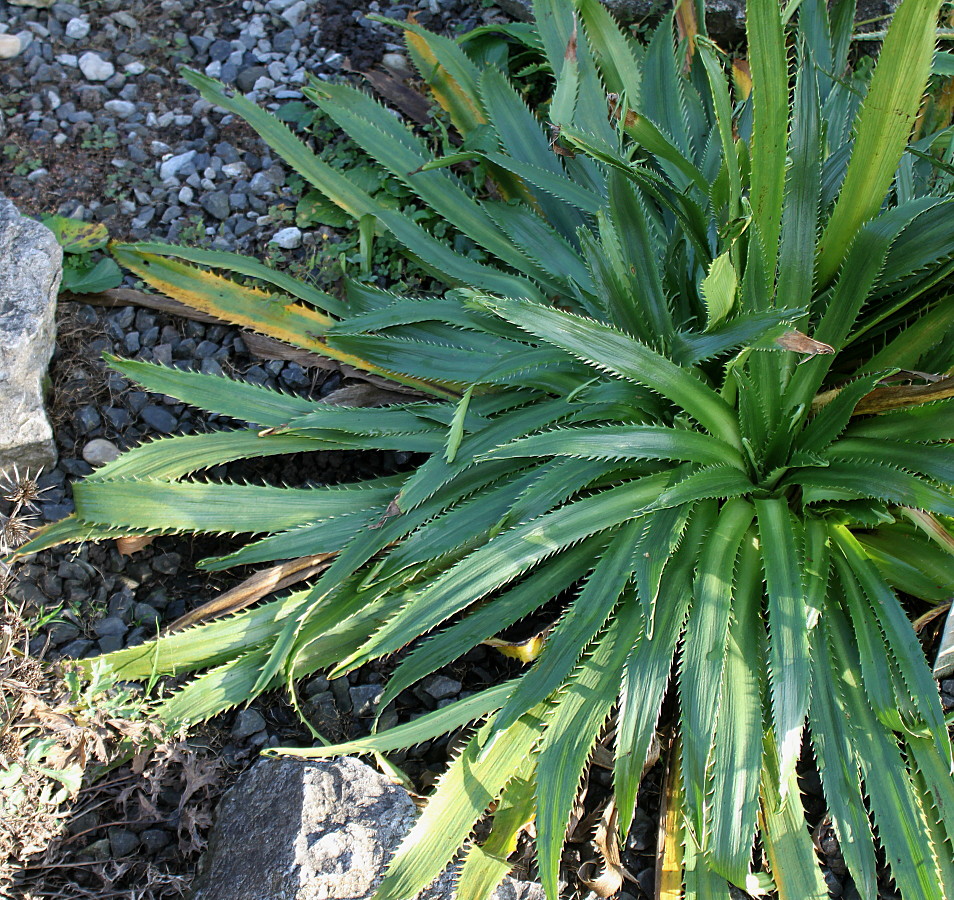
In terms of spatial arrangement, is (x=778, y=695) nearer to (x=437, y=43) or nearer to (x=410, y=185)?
(x=410, y=185)

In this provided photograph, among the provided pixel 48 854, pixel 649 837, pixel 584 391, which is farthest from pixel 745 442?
pixel 48 854

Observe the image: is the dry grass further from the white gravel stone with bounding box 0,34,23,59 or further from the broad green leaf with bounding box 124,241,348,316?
the white gravel stone with bounding box 0,34,23,59

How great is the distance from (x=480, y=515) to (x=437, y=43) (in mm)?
1463

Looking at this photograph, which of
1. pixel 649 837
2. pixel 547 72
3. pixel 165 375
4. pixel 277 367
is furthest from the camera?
pixel 547 72

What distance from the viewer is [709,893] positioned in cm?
150

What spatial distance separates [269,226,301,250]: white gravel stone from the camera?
100 inches

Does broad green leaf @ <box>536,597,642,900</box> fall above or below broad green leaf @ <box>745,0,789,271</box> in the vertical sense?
below

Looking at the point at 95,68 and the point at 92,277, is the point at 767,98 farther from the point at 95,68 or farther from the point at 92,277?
the point at 95,68

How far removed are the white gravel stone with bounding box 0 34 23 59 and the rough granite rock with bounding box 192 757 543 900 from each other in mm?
2501

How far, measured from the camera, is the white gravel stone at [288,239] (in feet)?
8.36

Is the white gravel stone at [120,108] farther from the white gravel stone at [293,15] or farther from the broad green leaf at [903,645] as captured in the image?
the broad green leaf at [903,645]

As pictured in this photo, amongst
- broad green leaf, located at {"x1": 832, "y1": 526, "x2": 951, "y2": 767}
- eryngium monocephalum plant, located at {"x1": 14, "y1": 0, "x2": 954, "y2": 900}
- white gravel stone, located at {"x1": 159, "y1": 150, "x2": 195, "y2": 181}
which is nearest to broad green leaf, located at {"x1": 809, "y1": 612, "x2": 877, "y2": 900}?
eryngium monocephalum plant, located at {"x1": 14, "y1": 0, "x2": 954, "y2": 900}

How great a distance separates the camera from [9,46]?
2.89 meters

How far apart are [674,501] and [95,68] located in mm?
2456
